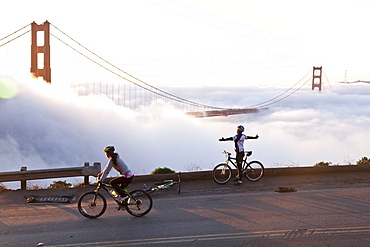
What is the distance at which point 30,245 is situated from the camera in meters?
9.62

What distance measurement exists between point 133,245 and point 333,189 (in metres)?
7.39

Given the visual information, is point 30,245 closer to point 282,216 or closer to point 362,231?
point 282,216

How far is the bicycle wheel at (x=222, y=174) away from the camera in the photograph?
50.2 ft

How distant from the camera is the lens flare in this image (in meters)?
167

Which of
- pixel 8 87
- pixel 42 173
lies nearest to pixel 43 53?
pixel 42 173

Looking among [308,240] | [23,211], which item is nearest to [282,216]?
[308,240]

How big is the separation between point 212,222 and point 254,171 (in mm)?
5183

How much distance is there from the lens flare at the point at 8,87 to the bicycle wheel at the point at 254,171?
6269 inches

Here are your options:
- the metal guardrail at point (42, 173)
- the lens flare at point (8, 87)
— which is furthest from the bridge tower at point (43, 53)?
the lens flare at point (8, 87)

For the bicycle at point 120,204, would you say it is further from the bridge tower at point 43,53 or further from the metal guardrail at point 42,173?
the bridge tower at point 43,53

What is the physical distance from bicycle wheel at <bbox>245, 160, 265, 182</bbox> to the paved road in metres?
1.53

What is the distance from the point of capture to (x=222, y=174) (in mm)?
15312

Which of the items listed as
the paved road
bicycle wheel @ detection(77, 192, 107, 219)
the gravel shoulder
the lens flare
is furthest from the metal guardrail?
the lens flare

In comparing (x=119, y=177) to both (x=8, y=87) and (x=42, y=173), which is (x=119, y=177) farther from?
(x=8, y=87)
